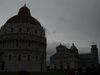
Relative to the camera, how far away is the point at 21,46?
5366 centimetres

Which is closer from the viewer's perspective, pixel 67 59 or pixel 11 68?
pixel 11 68

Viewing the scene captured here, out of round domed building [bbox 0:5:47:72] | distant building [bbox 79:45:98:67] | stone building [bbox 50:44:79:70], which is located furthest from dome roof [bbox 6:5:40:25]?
distant building [bbox 79:45:98:67]

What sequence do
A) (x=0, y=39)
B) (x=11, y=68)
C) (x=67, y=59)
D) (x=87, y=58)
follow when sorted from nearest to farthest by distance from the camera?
(x=11, y=68) < (x=0, y=39) < (x=67, y=59) < (x=87, y=58)

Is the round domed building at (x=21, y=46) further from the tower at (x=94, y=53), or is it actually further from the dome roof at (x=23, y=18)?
the tower at (x=94, y=53)

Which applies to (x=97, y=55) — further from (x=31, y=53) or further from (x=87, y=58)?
(x=31, y=53)

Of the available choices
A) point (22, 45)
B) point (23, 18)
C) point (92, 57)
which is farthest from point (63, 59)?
point (22, 45)

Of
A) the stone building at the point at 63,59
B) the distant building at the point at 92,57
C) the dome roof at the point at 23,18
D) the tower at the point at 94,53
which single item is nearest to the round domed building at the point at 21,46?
the dome roof at the point at 23,18

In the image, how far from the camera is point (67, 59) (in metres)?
86.4

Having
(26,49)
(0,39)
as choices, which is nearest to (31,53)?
(26,49)

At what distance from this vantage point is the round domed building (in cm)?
5318

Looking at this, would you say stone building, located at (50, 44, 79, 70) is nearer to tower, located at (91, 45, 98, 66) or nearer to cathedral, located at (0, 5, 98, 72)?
tower, located at (91, 45, 98, 66)

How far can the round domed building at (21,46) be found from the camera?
174 ft

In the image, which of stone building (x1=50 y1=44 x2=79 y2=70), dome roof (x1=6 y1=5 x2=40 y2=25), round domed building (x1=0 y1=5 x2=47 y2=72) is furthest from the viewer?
stone building (x1=50 y1=44 x2=79 y2=70)

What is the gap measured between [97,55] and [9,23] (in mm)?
71730
